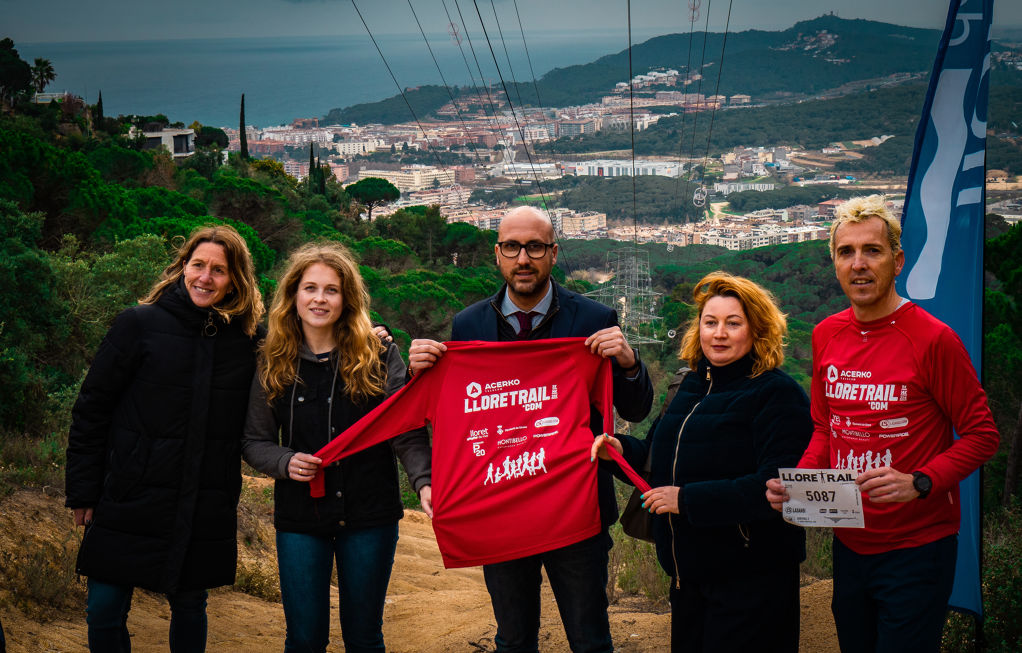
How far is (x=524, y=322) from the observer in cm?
425

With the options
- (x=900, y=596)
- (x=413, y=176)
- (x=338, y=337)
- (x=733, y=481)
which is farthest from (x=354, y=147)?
(x=900, y=596)

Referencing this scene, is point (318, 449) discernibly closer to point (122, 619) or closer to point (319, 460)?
point (319, 460)

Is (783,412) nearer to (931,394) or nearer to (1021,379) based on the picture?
(931,394)

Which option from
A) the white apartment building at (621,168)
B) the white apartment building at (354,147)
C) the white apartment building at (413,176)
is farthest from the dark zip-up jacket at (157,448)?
the white apartment building at (354,147)

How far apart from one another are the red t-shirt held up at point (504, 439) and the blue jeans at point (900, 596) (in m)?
1.16

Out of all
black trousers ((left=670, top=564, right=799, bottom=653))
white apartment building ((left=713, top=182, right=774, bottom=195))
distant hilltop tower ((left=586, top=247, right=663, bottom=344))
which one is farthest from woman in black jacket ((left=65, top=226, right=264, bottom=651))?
white apartment building ((left=713, top=182, right=774, bottom=195))

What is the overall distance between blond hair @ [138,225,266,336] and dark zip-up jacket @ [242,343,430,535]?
1.23 ft

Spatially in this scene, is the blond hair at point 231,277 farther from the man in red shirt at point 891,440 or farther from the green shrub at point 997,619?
the green shrub at point 997,619

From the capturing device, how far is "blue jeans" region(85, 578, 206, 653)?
158 inches

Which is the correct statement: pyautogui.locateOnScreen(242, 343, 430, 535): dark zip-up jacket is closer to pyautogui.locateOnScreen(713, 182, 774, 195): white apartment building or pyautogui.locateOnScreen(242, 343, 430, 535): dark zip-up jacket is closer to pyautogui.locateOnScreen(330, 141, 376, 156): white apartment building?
pyautogui.locateOnScreen(713, 182, 774, 195): white apartment building

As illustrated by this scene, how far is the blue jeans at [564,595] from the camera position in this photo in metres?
3.95

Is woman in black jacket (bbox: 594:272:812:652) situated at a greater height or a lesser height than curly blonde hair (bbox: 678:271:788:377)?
lesser

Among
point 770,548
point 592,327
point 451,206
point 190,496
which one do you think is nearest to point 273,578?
point 190,496

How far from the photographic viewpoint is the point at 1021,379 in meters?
16.6
